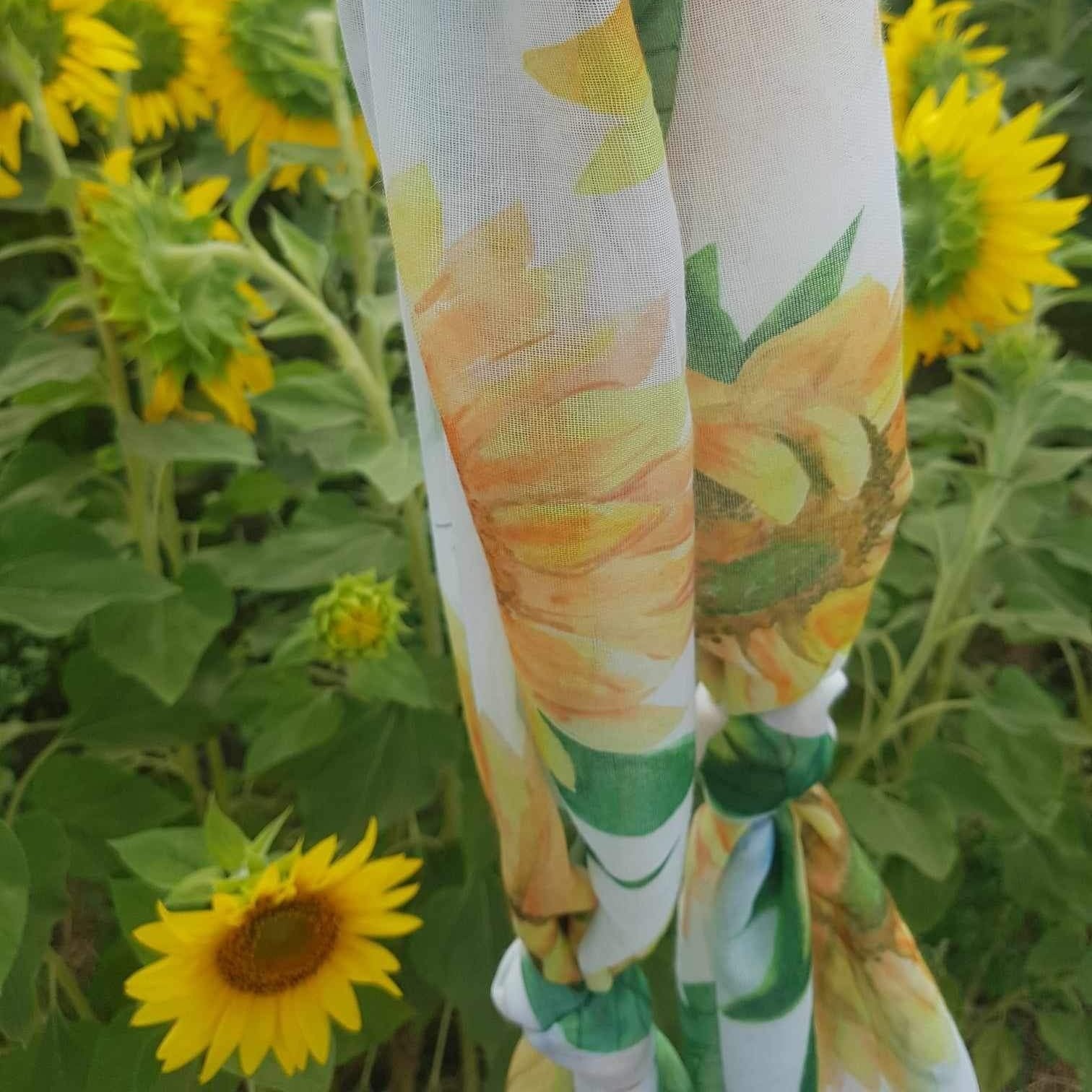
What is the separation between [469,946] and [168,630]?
0.25m

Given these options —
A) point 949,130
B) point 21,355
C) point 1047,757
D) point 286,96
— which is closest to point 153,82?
point 286,96

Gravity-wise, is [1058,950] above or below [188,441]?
below

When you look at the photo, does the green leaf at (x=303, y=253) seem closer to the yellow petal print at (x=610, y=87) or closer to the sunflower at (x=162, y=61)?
the sunflower at (x=162, y=61)

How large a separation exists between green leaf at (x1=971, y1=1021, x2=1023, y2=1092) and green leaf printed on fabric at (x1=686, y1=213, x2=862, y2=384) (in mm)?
698

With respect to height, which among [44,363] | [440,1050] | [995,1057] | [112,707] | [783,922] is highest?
[44,363]

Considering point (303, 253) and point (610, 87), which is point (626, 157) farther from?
point (303, 253)

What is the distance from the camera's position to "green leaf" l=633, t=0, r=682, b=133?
234mm

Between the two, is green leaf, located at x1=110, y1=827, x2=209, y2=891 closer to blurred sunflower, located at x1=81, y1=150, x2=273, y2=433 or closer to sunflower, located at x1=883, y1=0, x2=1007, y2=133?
blurred sunflower, located at x1=81, y1=150, x2=273, y2=433

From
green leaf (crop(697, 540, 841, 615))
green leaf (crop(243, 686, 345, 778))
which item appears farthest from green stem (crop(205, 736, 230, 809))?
green leaf (crop(697, 540, 841, 615))

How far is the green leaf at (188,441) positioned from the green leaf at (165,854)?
0.18 metres

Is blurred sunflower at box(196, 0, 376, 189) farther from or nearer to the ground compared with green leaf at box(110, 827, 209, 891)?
farther from the ground

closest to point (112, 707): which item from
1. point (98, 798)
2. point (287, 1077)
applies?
point (98, 798)

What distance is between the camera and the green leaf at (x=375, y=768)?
0.60 meters

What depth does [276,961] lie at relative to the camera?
0.43 metres
